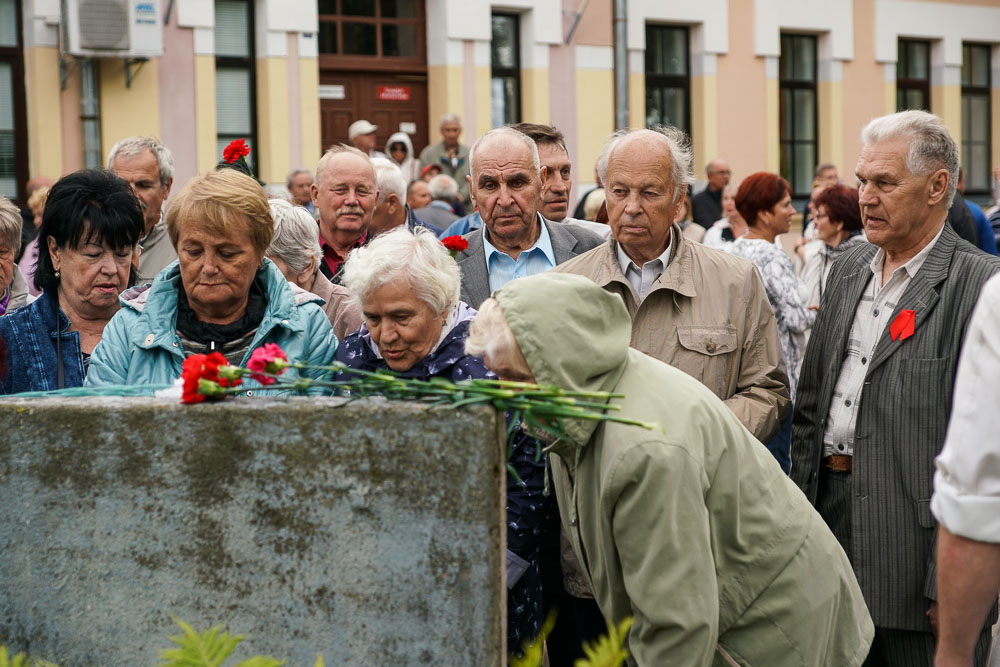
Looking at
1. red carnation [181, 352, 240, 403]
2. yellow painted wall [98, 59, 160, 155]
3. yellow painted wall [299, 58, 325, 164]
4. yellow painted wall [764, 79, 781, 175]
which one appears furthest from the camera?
yellow painted wall [764, 79, 781, 175]

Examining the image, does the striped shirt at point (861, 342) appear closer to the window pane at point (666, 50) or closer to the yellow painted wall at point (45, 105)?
the yellow painted wall at point (45, 105)

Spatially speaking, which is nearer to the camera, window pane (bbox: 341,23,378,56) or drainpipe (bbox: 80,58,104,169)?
drainpipe (bbox: 80,58,104,169)

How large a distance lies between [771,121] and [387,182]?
39.9 ft

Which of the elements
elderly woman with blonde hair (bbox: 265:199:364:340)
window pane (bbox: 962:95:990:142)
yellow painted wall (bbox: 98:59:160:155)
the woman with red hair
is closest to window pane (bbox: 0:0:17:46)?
yellow painted wall (bbox: 98:59:160:155)

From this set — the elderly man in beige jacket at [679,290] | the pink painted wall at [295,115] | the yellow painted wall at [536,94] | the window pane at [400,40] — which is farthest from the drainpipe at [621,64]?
the elderly man in beige jacket at [679,290]

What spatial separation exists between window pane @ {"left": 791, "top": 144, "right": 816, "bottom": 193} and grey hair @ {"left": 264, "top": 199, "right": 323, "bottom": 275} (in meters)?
14.2

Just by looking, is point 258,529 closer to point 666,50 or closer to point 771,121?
point 666,50

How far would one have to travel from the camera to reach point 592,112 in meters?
15.1

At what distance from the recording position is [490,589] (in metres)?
2.07

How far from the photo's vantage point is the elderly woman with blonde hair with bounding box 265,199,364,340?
165 inches

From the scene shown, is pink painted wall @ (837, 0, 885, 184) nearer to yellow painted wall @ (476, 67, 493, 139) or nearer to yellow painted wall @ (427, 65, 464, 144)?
yellow painted wall @ (476, 67, 493, 139)

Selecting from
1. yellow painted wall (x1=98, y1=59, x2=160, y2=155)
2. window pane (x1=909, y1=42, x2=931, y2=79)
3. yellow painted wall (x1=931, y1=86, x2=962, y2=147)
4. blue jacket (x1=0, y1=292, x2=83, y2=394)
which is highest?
window pane (x1=909, y1=42, x2=931, y2=79)

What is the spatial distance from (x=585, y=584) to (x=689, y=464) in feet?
4.58

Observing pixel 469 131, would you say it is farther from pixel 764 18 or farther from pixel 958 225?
pixel 958 225
